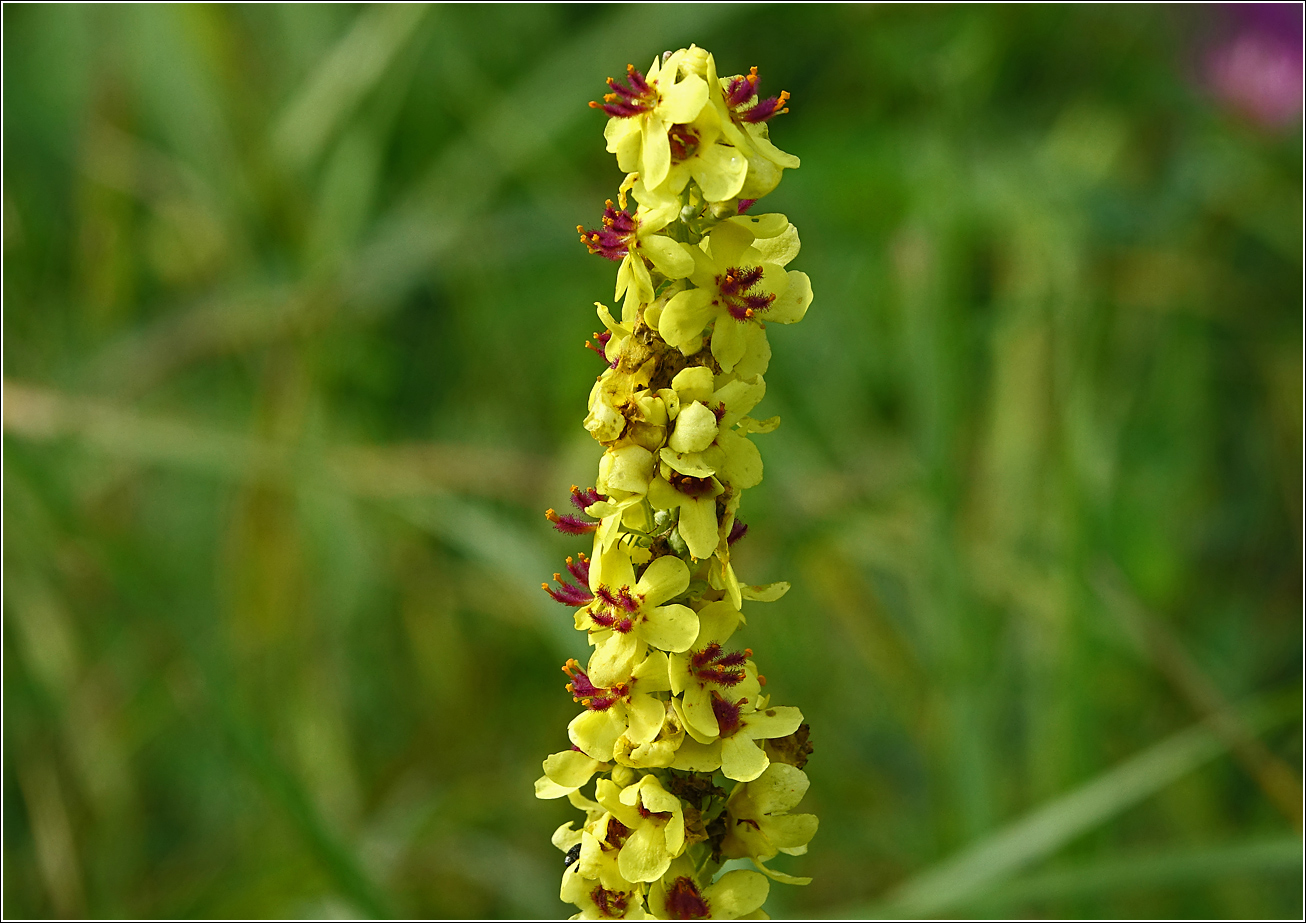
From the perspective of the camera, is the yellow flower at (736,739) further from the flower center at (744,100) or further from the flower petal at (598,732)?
the flower center at (744,100)

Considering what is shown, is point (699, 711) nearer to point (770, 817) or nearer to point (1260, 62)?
point (770, 817)

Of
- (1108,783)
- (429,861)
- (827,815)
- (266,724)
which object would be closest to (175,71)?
(266,724)

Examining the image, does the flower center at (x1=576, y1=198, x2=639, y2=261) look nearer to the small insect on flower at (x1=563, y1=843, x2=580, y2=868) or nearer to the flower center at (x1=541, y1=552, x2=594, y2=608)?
the flower center at (x1=541, y1=552, x2=594, y2=608)

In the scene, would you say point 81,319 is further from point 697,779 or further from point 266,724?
point 697,779

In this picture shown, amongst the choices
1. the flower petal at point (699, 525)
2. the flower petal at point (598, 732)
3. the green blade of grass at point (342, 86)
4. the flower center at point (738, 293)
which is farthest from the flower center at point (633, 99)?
the green blade of grass at point (342, 86)

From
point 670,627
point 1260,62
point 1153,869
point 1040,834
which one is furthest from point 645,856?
point 1260,62

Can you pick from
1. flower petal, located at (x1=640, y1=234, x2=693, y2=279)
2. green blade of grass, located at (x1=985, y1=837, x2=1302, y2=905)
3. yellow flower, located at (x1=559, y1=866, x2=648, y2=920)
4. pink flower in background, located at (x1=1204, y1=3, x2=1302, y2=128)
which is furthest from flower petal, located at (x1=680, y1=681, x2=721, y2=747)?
pink flower in background, located at (x1=1204, y1=3, x2=1302, y2=128)
